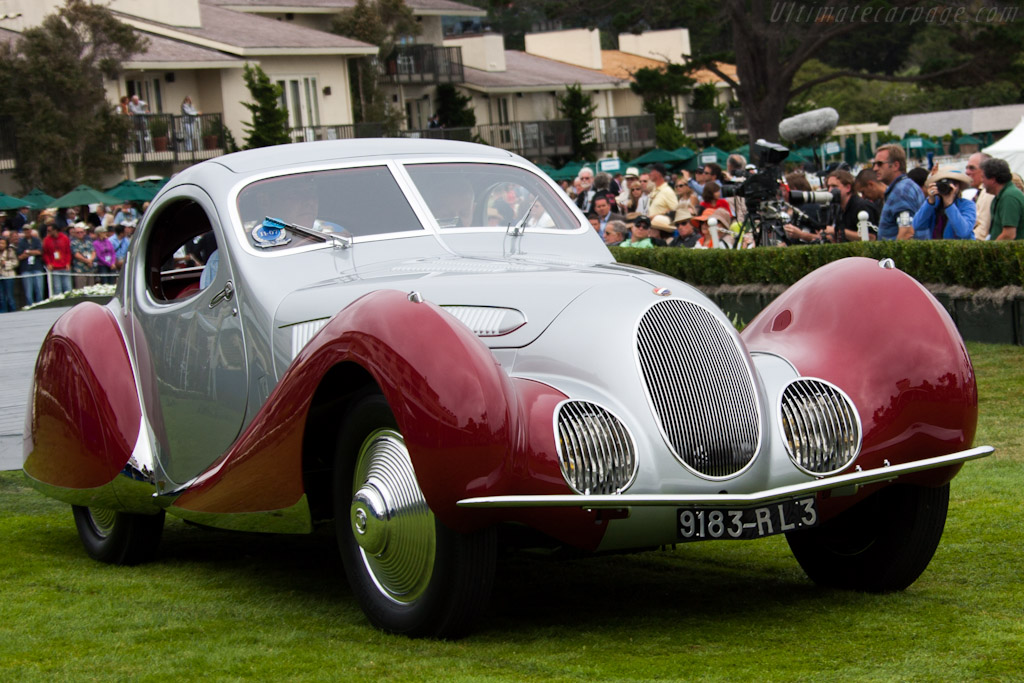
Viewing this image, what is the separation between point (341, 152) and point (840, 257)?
785 cm

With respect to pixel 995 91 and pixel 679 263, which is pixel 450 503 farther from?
pixel 995 91

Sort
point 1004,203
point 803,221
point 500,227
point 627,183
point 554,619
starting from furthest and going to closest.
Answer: point 627,183 → point 803,221 → point 1004,203 → point 500,227 → point 554,619

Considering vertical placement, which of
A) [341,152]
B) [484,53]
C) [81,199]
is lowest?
[81,199]

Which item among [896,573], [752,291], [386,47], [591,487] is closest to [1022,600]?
[896,573]

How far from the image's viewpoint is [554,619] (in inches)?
211

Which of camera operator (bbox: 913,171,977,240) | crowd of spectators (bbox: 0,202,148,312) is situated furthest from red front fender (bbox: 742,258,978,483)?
crowd of spectators (bbox: 0,202,148,312)

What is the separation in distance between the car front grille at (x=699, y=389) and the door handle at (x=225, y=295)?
2067 millimetres

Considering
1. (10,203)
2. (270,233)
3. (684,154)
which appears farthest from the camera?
(684,154)

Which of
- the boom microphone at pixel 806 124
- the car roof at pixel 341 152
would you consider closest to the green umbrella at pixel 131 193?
the boom microphone at pixel 806 124

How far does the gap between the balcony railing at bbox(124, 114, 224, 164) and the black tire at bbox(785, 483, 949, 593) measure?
38.8 metres

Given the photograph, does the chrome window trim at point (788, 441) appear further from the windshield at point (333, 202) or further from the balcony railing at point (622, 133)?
the balcony railing at point (622, 133)

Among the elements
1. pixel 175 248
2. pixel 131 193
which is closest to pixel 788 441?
pixel 175 248

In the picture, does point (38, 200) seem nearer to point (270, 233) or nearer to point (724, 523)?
point (270, 233)

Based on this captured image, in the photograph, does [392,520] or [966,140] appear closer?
[392,520]
